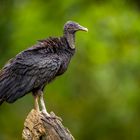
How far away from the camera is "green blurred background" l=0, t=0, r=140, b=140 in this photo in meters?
21.5

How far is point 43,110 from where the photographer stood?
582 inches

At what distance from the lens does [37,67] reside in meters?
14.9

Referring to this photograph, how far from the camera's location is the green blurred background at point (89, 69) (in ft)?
70.6

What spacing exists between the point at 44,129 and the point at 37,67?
30.6 inches

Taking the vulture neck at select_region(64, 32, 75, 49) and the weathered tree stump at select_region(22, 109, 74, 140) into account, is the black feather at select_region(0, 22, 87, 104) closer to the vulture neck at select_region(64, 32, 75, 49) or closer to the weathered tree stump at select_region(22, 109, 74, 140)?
the vulture neck at select_region(64, 32, 75, 49)

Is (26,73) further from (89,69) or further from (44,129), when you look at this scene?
(89,69)

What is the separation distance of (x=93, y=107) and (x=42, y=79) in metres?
7.31

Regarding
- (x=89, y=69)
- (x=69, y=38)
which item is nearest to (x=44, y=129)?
(x=69, y=38)

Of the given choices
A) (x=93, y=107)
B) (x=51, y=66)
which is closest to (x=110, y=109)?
(x=93, y=107)

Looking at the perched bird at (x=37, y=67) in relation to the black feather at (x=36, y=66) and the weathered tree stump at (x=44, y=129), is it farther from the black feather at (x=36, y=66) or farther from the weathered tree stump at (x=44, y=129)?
the weathered tree stump at (x=44, y=129)

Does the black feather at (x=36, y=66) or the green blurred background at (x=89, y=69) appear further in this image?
the green blurred background at (x=89, y=69)

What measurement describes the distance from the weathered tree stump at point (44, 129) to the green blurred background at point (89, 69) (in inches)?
253

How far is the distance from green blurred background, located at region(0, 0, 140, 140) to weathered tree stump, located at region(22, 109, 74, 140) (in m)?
6.43

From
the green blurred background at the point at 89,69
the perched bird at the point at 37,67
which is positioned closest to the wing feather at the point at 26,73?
the perched bird at the point at 37,67
